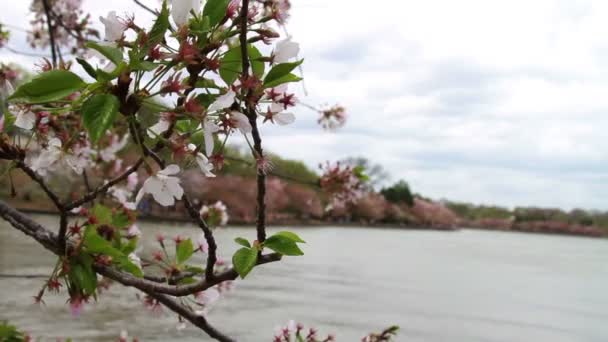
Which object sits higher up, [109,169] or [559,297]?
[109,169]

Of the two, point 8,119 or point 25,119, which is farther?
point 8,119

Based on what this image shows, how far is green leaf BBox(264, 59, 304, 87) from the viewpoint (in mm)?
668

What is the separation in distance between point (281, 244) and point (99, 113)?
0.30m

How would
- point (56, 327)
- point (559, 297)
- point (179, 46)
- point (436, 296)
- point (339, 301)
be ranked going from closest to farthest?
point (179, 46), point (56, 327), point (339, 301), point (436, 296), point (559, 297)

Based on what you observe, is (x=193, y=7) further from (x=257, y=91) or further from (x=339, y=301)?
(x=339, y=301)

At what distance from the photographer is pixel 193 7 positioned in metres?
0.61

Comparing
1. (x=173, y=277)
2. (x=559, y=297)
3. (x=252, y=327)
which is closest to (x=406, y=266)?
(x=559, y=297)

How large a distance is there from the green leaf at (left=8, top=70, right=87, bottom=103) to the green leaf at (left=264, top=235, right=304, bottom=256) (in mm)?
304

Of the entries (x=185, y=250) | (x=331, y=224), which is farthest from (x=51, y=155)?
(x=331, y=224)

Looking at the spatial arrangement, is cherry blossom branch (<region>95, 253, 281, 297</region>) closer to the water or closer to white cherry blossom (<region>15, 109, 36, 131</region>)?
white cherry blossom (<region>15, 109, 36, 131</region>)

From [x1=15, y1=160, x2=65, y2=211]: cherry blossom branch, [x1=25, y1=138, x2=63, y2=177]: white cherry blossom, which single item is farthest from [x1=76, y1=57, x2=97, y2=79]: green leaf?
[x1=15, y1=160, x2=65, y2=211]: cherry blossom branch

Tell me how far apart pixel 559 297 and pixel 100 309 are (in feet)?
18.3

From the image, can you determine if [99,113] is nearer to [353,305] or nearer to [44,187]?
[44,187]

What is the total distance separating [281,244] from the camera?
75 cm
